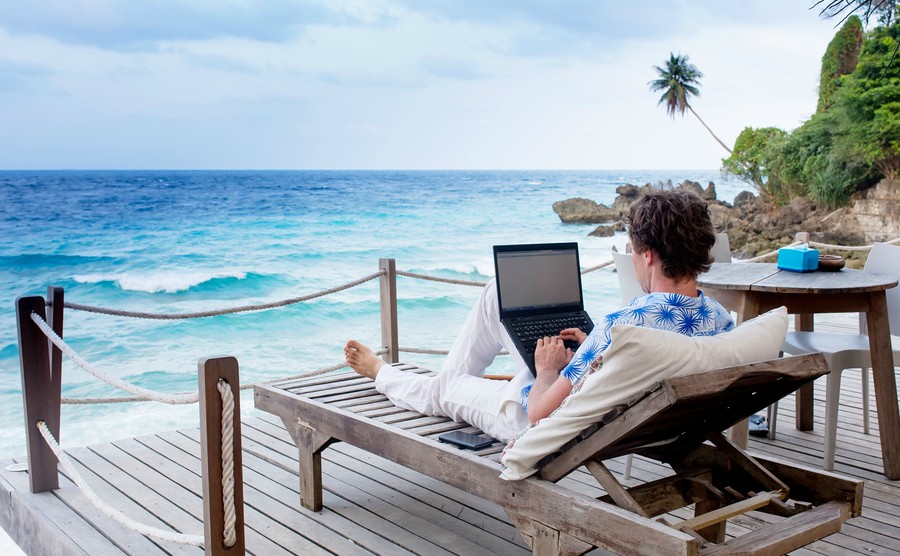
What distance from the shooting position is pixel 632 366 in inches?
65.2

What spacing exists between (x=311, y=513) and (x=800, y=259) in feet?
7.81

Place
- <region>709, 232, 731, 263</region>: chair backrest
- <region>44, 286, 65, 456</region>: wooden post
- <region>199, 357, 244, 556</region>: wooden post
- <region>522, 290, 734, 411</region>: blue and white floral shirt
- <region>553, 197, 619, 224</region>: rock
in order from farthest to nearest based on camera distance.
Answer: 1. <region>553, 197, 619, 224</region>: rock
2. <region>709, 232, 731, 263</region>: chair backrest
3. <region>44, 286, 65, 456</region>: wooden post
4. <region>522, 290, 734, 411</region>: blue and white floral shirt
5. <region>199, 357, 244, 556</region>: wooden post

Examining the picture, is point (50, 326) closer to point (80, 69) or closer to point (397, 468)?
point (397, 468)

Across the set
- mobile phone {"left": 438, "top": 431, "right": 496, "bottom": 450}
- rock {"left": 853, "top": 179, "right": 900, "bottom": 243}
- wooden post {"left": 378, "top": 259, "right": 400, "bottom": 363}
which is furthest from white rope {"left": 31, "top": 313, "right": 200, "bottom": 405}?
rock {"left": 853, "top": 179, "right": 900, "bottom": 243}

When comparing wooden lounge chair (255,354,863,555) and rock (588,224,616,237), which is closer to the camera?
wooden lounge chair (255,354,863,555)

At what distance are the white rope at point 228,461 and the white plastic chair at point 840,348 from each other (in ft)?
7.77

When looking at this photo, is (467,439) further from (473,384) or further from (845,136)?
(845,136)

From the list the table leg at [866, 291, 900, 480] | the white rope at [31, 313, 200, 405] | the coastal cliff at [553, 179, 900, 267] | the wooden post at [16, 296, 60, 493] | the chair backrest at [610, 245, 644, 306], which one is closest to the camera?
the white rope at [31, 313, 200, 405]

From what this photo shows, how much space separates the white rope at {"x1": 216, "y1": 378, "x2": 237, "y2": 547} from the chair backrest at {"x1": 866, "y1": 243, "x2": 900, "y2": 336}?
2.99m

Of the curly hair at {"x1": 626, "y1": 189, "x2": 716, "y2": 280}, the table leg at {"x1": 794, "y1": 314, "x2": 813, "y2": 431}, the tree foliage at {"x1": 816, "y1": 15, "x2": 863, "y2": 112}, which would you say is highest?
the tree foliage at {"x1": 816, "y1": 15, "x2": 863, "y2": 112}

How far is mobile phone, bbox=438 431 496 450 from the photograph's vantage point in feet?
7.69

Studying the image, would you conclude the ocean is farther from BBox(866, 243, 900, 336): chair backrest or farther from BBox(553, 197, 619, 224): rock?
BBox(866, 243, 900, 336): chair backrest

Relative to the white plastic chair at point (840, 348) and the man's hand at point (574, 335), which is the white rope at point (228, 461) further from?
the white plastic chair at point (840, 348)

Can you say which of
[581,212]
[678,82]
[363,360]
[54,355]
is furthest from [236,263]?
[678,82]
